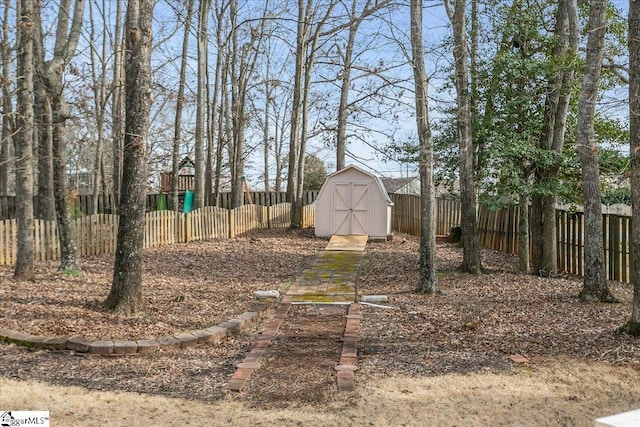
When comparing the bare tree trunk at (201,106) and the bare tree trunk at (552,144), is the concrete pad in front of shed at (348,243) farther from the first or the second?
the bare tree trunk at (552,144)

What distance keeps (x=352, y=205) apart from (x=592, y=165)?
1076 cm

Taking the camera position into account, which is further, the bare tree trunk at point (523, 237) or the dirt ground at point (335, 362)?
the bare tree trunk at point (523, 237)

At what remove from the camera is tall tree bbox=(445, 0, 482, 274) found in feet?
32.9

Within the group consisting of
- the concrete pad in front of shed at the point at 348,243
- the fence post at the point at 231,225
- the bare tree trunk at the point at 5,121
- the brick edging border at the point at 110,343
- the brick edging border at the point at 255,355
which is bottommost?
the brick edging border at the point at 255,355

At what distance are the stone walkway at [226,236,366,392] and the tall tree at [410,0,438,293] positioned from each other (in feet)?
4.17

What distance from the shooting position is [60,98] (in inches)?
363

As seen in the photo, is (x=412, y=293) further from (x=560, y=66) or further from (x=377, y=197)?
(x=377, y=197)

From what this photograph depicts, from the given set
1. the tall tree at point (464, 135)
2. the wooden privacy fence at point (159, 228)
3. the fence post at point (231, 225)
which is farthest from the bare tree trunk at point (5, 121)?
the tall tree at point (464, 135)

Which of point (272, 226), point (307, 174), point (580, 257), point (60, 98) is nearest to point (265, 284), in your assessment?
point (60, 98)

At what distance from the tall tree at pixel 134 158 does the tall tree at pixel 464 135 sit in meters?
5.41

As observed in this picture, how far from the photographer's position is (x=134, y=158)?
6727mm

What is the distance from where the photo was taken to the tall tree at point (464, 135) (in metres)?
10.0

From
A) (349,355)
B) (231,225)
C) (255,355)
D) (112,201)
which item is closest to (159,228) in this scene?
(231,225)

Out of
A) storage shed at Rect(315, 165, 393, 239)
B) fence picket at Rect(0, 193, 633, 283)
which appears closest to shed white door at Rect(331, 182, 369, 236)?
storage shed at Rect(315, 165, 393, 239)
